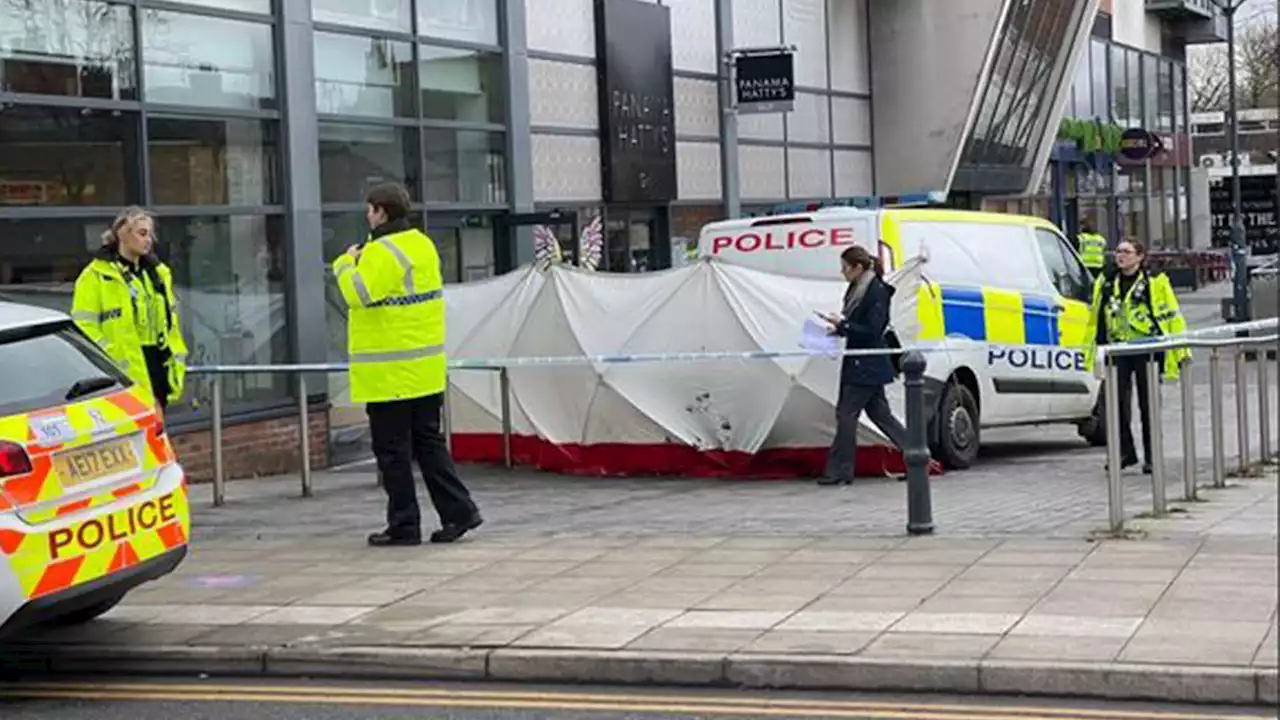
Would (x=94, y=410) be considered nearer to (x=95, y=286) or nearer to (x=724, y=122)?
(x=95, y=286)

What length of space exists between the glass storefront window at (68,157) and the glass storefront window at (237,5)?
1.23m

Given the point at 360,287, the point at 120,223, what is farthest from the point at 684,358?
the point at 120,223

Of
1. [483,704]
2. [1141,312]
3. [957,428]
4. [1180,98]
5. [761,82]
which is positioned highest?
[1180,98]

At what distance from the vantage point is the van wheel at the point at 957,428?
1359 cm

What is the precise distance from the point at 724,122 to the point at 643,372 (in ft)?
31.5

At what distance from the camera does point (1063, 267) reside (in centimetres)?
1529

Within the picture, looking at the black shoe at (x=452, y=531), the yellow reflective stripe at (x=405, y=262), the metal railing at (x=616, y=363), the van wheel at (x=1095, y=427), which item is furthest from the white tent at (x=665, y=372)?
the yellow reflective stripe at (x=405, y=262)

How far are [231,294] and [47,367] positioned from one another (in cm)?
732

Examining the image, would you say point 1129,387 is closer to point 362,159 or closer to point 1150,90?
point 362,159

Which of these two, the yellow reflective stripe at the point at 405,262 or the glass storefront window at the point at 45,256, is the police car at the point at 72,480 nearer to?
Answer: the yellow reflective stripe at the point at 405,262

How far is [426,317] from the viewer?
973 centimetres

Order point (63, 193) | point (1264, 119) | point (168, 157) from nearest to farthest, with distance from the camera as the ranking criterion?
point (63, 193) → point (168, 157) → point (1264, 119)

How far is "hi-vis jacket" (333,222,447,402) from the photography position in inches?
376

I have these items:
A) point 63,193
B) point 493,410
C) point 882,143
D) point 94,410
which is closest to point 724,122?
point 882,143
